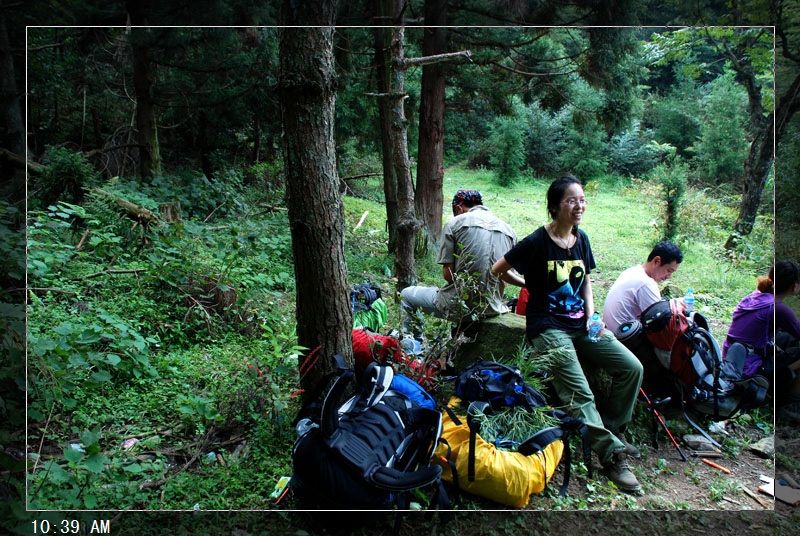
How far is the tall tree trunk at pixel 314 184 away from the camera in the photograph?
7.97 ft

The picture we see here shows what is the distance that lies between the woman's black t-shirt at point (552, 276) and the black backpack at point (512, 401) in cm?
42

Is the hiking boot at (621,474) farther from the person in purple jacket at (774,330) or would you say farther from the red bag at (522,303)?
the red bag at (522,303)

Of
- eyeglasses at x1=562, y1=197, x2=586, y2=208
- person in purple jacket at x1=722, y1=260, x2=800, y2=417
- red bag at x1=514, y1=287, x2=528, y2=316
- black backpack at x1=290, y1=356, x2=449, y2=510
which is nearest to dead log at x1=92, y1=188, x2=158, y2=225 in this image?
black backpack at x1=290, y1=356, x2=449, y2=510

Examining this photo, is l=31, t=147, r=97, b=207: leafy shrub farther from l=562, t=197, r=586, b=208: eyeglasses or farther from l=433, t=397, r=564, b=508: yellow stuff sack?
l=562, t=197, r=586, b=208: eyeglasses

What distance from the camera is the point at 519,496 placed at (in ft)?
7.90

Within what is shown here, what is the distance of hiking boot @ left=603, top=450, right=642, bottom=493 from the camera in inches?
105

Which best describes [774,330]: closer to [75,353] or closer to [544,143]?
[544,143]

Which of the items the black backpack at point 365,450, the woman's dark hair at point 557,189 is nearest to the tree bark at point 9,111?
the black backpack at point 365,450

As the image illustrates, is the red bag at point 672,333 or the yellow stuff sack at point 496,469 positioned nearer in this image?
the yellow stuff sack at point 496,469

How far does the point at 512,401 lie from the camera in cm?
268

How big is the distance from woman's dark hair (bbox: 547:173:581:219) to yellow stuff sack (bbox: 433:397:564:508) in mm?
1390

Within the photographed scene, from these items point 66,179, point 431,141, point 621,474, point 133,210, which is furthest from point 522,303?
point 66,179

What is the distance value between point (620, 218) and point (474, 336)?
4.12ft

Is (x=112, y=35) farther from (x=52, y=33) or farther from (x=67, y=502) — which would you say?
(x=67, y=502)
